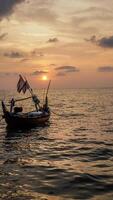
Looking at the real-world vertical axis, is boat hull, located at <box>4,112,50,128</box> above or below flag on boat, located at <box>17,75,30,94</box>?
below

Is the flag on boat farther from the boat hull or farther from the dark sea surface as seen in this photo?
the dark sea surface

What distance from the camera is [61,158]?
26.3m

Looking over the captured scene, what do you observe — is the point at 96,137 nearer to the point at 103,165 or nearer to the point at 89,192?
the point at 103,165

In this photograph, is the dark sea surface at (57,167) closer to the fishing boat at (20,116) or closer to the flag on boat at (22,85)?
the fishing boat at (20,116)

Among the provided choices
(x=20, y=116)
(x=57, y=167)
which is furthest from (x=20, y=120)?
(x=57, y=167)

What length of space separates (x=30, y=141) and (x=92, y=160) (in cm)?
1199

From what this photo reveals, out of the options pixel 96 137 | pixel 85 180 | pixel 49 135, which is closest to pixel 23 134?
pixel 49 135

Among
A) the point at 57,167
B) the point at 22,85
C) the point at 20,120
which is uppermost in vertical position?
the point at 22,85

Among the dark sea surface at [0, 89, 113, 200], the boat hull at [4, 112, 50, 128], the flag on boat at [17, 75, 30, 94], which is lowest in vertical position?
the dark sea surface at [0, 89, 113, 200]

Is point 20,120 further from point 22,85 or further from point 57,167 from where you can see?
point 57,167

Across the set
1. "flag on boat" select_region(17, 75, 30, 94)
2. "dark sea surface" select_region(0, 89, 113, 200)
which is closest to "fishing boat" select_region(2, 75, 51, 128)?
"flag on boat" select_region(17, 75, 30, 94)

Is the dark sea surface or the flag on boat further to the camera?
the flag on boat

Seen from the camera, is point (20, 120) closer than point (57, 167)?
No

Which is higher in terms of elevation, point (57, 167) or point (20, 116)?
point (20, 116)
